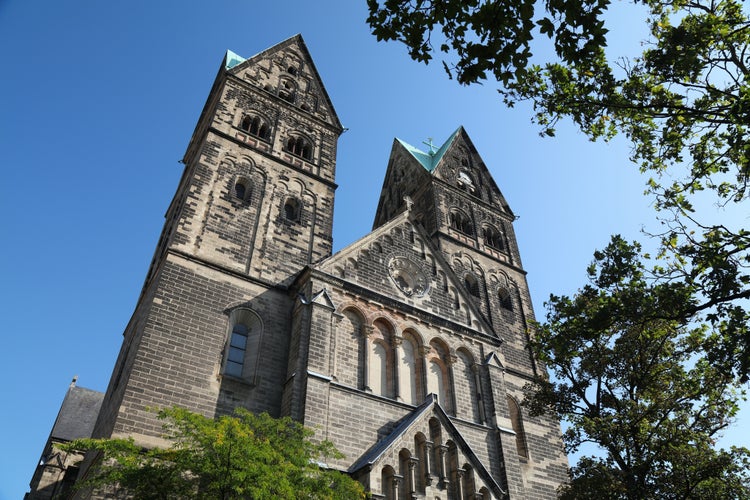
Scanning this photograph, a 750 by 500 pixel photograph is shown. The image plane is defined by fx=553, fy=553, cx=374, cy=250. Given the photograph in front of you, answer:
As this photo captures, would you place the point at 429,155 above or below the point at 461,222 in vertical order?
above

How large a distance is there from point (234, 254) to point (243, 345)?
368 centimetres

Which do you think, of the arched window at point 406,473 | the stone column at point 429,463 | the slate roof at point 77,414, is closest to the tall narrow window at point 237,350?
the arched window at point 406,473

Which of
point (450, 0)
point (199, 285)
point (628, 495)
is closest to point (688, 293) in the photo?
point (628, 495)

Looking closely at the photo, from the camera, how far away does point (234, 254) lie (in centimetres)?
2056

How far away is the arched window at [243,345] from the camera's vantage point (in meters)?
18.0

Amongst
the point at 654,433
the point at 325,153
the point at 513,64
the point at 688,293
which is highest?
the point at 325,153

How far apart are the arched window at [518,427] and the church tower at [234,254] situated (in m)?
10.8

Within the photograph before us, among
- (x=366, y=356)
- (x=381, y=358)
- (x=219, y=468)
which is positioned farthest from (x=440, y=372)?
(x=219, y=468)

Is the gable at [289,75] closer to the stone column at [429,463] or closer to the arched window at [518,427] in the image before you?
the arched window at [518,427]

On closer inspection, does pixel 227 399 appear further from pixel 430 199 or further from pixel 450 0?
pixel 430 199

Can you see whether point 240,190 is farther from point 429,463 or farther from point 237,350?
point 429,463

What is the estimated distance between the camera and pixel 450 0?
26.8ft

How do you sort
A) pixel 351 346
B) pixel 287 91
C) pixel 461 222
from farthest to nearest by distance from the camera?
pixel 461 222 < pixel 287 91 < pixel 351 346

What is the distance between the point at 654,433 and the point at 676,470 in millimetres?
1086
